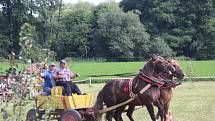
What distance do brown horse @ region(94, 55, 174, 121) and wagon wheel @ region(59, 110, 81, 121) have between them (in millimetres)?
556

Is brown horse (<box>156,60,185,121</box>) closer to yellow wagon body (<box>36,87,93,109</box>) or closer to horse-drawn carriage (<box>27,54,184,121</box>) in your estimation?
horse-drawn carriage (<box>27,54,184,121</box>)

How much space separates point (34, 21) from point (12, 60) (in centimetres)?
6121

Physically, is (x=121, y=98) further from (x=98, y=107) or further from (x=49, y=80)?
(x=49, y=80)

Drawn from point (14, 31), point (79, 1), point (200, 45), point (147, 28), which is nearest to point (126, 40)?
point (147, 28)

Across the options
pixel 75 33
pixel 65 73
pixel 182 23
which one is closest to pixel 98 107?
pixel 65 73

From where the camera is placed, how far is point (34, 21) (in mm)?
64375

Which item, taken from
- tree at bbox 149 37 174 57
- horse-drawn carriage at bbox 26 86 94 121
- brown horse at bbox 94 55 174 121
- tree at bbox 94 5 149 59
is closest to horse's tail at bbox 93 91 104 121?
brown horse at bbox 94 55 174 121

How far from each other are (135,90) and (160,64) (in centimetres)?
79

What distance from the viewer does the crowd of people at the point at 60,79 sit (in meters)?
10.9

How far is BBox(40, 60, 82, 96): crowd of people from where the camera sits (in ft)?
35.9

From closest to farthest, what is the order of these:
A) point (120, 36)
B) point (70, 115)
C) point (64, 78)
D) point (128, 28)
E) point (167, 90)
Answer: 1. point (70, 115)
2. point (64, 78)
3. point (167, 90)
4. point (120, 36)
5. point (128, 28)

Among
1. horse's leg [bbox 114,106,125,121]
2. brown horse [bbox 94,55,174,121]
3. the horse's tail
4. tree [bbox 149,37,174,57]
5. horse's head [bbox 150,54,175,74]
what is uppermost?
horse's head [bbox 150,54,175,74]

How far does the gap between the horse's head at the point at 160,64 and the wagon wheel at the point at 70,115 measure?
6.35 ft

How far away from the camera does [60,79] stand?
36.2ft
